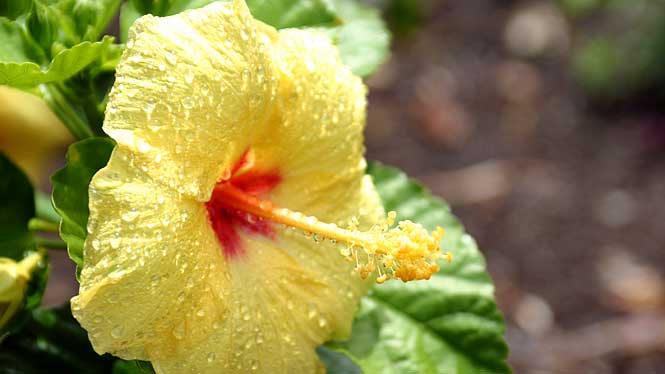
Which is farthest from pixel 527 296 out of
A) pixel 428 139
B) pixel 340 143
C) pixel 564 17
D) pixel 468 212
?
pixel 340 143

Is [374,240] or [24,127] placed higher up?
[374,240]

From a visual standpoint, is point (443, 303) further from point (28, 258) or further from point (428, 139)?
point (428, 139)

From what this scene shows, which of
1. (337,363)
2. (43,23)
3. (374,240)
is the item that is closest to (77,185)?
(43,23)

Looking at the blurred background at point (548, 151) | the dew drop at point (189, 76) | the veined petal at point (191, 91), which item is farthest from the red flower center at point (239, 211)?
the blurred background at point (548, 151)

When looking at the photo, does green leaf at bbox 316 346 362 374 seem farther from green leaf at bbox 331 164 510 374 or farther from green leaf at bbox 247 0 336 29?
green leaf at bbox 247 0 336 29

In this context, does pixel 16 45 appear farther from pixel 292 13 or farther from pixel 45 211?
pixel 45 211

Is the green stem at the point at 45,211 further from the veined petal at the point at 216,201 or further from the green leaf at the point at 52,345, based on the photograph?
the veined petal at the point at 216,201
